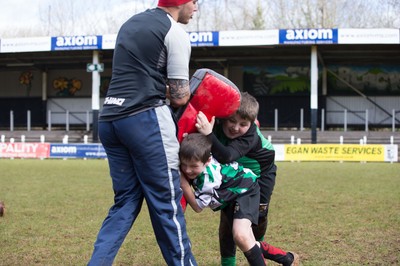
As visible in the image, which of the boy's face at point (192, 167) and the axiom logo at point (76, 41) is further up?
the axiom logo at point (76, 41)

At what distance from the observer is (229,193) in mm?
4055

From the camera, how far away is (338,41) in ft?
89.0

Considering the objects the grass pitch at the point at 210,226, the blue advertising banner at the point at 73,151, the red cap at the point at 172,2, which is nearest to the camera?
the red cap at the point at 172,2

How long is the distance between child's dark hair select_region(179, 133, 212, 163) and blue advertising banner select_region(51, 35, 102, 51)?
2653 centimetres

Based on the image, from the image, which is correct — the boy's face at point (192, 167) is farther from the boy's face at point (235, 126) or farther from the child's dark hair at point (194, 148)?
the boy's face at point (235, 126)

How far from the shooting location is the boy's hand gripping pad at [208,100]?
3688 mm

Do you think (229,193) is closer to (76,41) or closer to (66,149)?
(66,149)

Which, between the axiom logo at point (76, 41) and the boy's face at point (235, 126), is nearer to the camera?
the boy's face at point (235, 126)

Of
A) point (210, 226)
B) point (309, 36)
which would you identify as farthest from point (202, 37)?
point (210, 226)

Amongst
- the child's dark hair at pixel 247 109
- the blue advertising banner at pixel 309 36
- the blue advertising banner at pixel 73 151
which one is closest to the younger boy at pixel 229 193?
the child's dark hair at pixel 247 109

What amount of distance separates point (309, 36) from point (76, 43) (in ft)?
39.8

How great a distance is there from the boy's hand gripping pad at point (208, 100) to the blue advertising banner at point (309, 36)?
2452cm

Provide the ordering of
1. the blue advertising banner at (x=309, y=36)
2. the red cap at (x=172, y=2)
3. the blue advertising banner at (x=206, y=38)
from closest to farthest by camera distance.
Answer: the red cap at (x=172, y=2) → the blue advertising banner at (x=309, y=36) → the blue advertising banner at (x=206, y=38)

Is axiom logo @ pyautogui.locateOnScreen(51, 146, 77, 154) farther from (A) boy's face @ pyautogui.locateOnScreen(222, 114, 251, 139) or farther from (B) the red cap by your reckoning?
(B) the red cap
